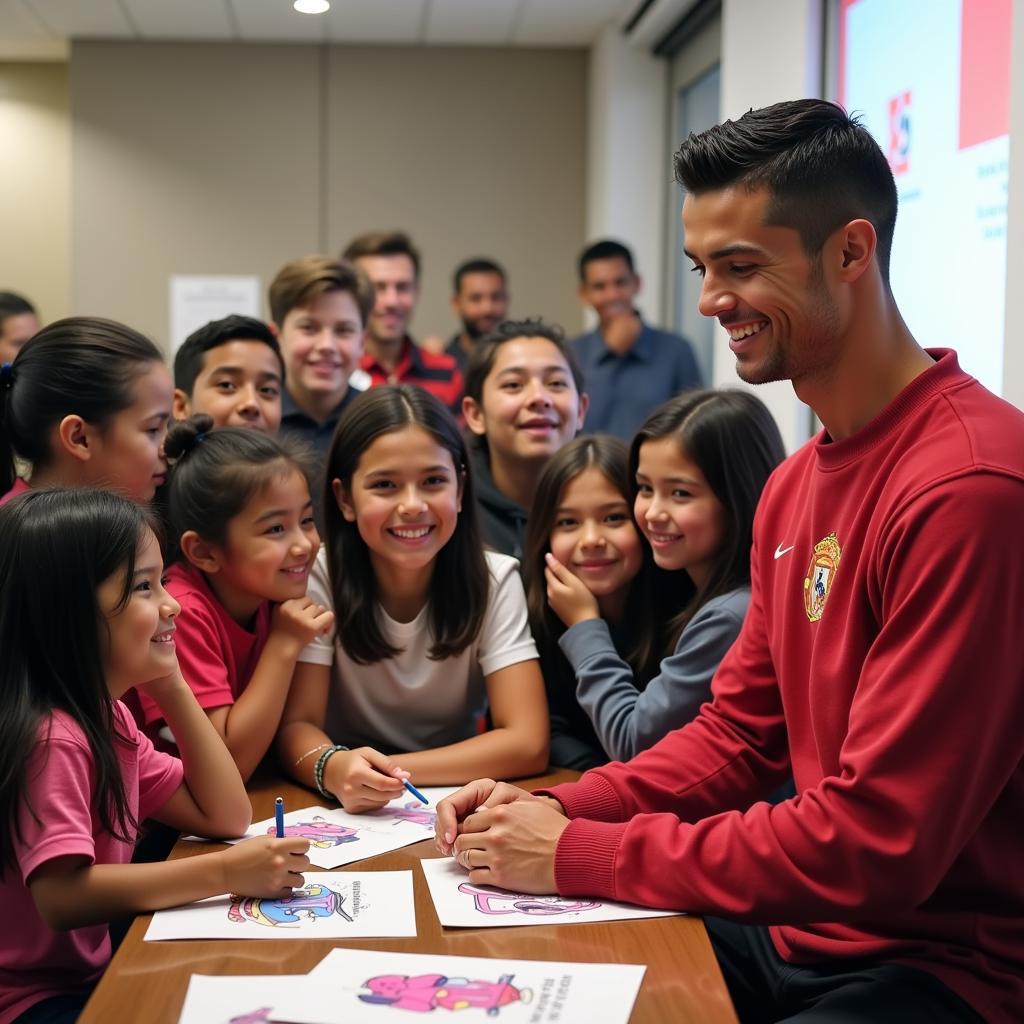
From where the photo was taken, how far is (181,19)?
221 inches

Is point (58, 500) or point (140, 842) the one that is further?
point (140, 842)

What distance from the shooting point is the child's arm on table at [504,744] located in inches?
74.2

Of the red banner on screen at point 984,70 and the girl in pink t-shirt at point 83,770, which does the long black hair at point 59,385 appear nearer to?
the girl in pink t-shirt at point 83,770

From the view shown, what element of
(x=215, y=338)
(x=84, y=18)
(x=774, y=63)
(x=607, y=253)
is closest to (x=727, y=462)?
(x=215, y=338)

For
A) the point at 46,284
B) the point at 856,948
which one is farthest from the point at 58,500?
the point at 46,284

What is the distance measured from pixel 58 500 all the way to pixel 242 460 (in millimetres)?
602

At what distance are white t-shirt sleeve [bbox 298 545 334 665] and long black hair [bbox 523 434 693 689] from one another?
0.38 metres

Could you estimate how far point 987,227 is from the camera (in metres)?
2.51

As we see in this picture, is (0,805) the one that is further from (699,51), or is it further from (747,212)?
(699,51)

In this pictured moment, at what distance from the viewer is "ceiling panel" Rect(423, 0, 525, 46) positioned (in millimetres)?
5379

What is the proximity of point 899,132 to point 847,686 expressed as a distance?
6.57ft

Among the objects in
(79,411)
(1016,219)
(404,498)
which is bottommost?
(404,498)

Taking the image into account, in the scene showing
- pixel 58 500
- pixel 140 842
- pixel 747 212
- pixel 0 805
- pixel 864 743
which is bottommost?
pixel 140 842

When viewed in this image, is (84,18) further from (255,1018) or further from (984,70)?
(255,1018)
